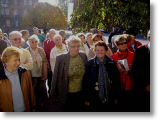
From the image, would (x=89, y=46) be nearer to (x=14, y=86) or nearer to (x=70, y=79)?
(x=70, y=79)

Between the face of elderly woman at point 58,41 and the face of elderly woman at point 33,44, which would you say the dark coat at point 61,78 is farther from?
→ the face of elderly woman at point 33,44

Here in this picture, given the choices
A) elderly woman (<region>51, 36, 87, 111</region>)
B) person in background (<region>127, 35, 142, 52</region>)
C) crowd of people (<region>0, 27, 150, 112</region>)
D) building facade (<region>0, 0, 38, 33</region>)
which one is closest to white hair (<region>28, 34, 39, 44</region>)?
crowd of people (<region>0, 27, 150, 112</region>)

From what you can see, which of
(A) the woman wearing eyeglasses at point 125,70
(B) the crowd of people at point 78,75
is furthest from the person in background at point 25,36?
(A) the woman wearing eyeglasses at point 125,70

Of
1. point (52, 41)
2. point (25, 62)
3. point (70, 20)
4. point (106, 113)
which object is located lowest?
point (106, 113)

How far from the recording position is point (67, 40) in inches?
116

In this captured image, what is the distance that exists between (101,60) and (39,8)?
71 cm

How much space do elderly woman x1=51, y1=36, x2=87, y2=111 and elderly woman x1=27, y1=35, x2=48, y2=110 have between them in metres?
0.10

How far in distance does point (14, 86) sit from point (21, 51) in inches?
12.5

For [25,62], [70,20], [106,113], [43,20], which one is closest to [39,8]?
[43,20]

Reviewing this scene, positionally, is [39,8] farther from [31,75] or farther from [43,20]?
[31,75]

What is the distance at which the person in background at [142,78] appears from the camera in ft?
9.76

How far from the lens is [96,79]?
3.00m

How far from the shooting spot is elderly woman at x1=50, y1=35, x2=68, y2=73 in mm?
2973

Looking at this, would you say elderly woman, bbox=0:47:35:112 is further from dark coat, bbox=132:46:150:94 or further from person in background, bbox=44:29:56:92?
dark coat, bbox=132:46:150:94
